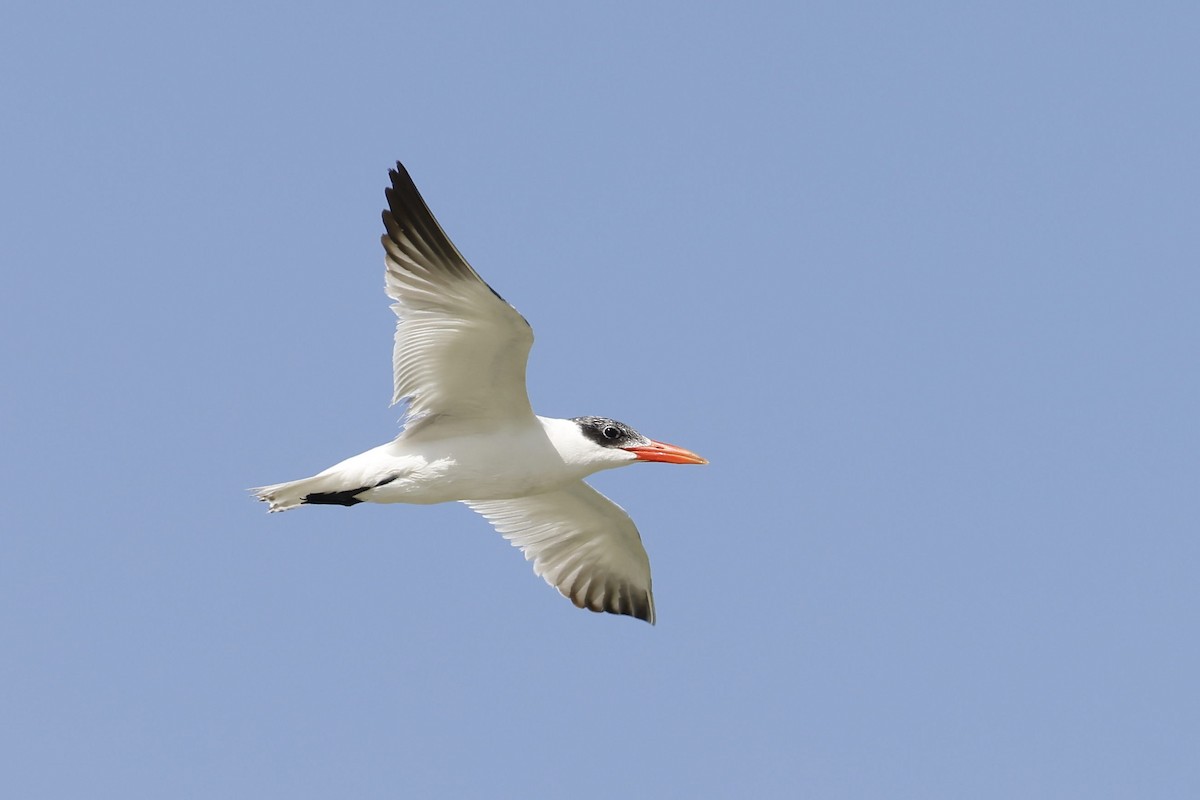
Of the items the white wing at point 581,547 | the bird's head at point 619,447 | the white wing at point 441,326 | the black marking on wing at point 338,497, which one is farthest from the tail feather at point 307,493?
the white wing at point 581,547

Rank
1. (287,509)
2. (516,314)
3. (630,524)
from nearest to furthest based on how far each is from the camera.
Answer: (516,314) → (287,509) → (630,524)

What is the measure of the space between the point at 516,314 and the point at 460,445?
57.7 inches

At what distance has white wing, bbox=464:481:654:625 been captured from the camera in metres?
16.7

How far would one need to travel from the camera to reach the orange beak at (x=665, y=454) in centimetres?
1448

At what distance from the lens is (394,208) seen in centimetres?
1370

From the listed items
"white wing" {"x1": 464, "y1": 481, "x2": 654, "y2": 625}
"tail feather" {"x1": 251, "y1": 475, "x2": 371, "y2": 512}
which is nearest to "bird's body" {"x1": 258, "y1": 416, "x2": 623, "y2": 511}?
"tail feather" {"x1": 251, "y1": 475, "x2": 371, "y2": 512}

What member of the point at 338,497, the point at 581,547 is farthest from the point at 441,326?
the point at 581,547

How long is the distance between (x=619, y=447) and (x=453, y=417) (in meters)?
1.47

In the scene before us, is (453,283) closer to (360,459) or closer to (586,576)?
(360,459)

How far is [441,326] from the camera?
1369cm

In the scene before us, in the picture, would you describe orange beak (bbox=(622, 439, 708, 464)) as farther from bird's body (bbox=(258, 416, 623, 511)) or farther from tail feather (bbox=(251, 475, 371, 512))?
tail feather (bbox=(251, 475, 371, 512))

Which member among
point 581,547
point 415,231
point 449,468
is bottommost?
point 581,547

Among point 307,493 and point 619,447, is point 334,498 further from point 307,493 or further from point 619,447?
point 619,447

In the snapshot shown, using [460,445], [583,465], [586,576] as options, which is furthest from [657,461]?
[586,576]
